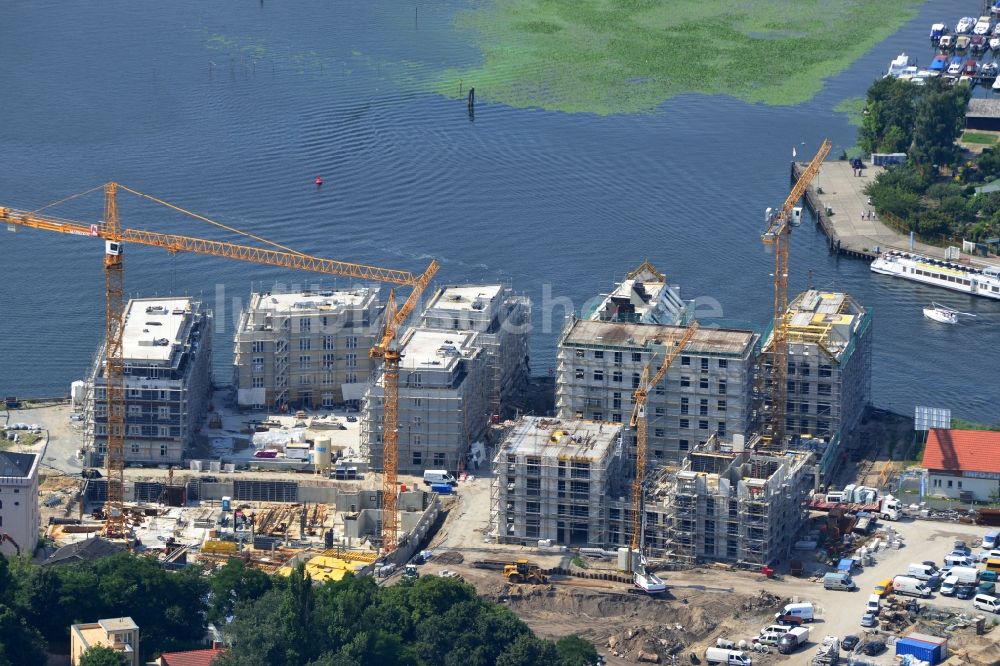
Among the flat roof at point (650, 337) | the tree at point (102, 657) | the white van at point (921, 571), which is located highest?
the flat roof at point (650, 337)

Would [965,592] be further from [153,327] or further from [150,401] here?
[153,327]

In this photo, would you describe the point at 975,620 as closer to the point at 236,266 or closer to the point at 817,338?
the point at 817,338

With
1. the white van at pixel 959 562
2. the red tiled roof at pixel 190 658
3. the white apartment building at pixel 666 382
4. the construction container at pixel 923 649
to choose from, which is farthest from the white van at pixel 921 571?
the red tiled roof at pixel 190 658

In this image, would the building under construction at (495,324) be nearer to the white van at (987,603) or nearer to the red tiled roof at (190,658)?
the white van at (987,603)

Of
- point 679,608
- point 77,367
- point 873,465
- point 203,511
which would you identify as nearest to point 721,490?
point 679,608

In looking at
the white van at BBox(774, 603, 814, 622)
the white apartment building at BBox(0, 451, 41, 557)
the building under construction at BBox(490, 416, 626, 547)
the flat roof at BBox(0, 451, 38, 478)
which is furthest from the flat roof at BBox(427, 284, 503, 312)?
the white van at BBox(774, 603, 814, 622)

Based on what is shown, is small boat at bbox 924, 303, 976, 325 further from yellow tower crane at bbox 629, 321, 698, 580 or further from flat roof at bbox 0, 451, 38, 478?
flat roof at bbox 0, 451, 38, 478
